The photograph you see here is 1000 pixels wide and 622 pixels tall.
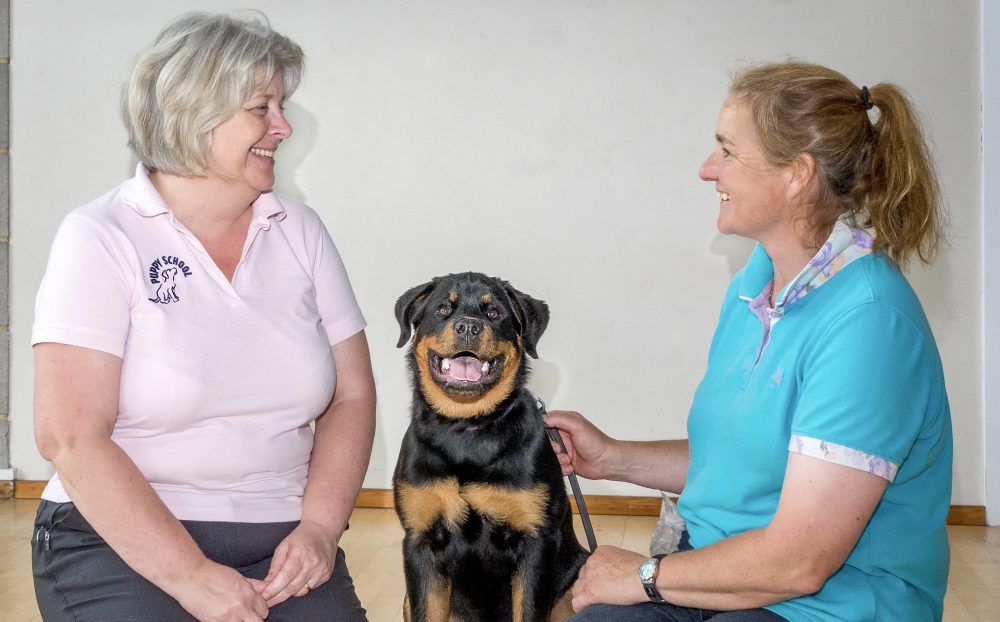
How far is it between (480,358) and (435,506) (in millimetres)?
379

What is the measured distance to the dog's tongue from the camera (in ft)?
7.61

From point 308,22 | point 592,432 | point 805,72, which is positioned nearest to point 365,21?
point 308,22

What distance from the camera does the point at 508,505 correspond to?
220 cm

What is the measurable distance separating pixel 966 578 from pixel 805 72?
2735 mm

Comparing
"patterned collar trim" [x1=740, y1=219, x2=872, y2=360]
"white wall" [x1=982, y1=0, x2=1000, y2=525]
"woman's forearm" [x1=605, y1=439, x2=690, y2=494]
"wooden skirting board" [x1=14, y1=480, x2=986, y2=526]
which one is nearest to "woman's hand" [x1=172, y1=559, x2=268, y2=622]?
"woman's forearm" [x1=605, y1=439, x2=690, y2=494]

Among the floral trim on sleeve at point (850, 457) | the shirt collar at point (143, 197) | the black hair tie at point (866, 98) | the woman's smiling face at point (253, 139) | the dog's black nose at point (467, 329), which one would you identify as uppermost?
the black hair tie at point (866, 98)

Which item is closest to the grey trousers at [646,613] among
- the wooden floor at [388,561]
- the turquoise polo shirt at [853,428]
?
the turquoise polo shirt at [853,428]

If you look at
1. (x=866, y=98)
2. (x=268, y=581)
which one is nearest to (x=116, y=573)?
(x=268, y=581)

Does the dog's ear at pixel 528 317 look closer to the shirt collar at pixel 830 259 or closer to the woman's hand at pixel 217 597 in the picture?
the shirt collar at pixel 830 259

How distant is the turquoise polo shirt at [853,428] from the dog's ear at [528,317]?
75 cm

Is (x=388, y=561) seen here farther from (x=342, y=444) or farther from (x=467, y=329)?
(x=342, y=444)

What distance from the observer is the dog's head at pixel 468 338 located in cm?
229

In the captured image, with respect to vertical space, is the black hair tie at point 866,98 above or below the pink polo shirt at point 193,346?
above

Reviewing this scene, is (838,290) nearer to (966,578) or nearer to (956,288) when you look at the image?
(966,578)
